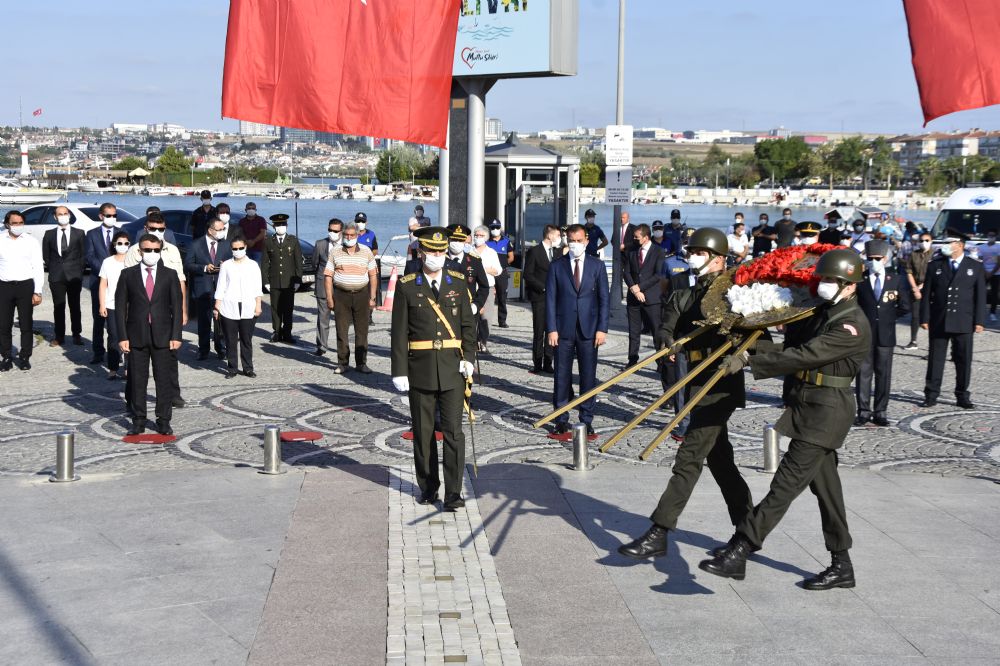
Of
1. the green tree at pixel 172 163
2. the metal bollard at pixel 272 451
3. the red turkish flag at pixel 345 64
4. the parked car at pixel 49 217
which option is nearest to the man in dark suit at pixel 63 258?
the metal bollard at pixel 272 451

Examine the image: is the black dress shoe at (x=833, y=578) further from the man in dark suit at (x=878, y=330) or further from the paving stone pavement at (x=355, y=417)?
the man in dark suit at (x=878, y=330)

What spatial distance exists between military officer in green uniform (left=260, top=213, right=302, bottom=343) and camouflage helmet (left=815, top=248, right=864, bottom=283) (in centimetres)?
1134

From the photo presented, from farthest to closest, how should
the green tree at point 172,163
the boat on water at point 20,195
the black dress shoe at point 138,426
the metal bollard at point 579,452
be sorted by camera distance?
the green tree at point 172,163
the boat on water at point 20,195
the black dress shoe at point 138,426
the metal bollard at point 579,452

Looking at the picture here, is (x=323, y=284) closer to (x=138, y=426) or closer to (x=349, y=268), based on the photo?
(x=349, y=268)

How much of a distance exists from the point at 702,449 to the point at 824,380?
90 centimetres

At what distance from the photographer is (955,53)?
7.72 meters

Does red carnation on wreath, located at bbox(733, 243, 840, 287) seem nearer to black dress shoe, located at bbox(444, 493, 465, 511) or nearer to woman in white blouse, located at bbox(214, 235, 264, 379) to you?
black dress shoe, located at bbox(444, 493, 465, 511)

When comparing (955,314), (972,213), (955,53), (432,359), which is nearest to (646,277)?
(955,314)

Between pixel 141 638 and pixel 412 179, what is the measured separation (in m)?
145

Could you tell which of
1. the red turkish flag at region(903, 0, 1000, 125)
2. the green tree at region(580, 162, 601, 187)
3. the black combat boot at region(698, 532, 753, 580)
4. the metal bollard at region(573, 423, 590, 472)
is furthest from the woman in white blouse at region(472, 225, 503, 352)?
the green tree at region(580, 162, 601, 187)

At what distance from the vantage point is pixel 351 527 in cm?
803

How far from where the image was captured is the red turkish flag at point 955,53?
768cm

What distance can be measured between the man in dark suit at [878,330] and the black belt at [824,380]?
17.3 feet

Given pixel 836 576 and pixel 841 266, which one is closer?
pixel 841 266
